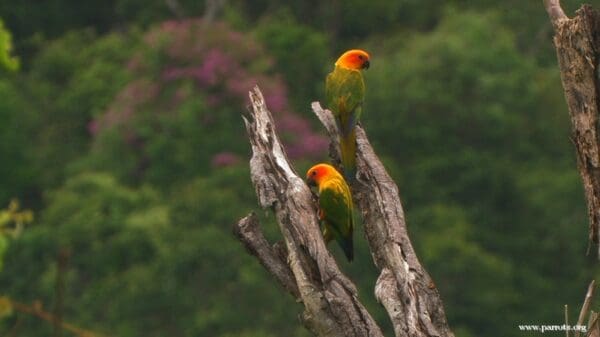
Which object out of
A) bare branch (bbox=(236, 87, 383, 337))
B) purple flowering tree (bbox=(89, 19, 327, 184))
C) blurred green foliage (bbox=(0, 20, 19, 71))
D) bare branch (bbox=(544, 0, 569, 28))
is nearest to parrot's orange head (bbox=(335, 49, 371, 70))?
Result: bare branch (bbox=(236, 87, 383, 337))

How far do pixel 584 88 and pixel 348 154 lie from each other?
3.48ft

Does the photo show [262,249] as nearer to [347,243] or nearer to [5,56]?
[5,56]

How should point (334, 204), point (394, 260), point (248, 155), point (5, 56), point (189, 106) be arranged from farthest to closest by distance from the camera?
point (189, 106) → point (248, 155) → point (334, 204) → point (394, 260) → point (5, 56)

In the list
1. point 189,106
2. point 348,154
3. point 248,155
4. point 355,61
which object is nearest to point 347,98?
point 355,61

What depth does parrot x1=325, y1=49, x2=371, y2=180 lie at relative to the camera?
6.66 m

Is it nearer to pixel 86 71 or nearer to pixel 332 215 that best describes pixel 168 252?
pixel 86 71

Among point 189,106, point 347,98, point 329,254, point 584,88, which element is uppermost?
point 189,106

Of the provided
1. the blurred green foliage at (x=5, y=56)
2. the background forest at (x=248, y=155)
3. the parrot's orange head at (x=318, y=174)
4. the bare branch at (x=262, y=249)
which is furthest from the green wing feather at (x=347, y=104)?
the background forest at (x=248, y=155)

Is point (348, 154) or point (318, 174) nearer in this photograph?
point (348, 154)

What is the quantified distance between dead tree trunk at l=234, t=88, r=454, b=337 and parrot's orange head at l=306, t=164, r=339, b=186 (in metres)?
0.54

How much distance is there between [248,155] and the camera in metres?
29.2

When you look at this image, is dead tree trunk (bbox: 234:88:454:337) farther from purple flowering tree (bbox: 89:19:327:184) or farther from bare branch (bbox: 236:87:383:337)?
purple flowering tree (bbox: 89:19:327:184)

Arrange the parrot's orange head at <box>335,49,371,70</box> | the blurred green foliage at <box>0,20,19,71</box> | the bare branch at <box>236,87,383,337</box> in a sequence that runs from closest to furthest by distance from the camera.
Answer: the blurred green foliage at <box>0,20,19,71</box>, the bare branch at <box>236,87,383,337</box>, the parrot's orange head at <box>335,49,371,70</box>

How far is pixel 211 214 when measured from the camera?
2816 centimetres
